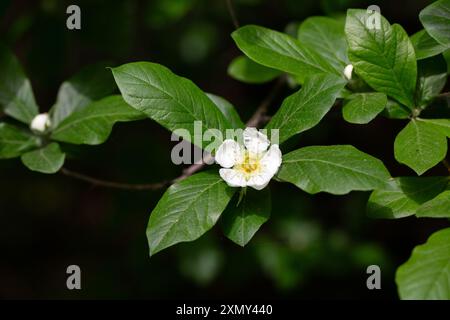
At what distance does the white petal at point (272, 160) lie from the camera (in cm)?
119

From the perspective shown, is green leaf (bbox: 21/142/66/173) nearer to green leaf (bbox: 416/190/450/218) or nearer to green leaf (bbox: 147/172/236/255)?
green leaf (bbox: 147/172/236/255)

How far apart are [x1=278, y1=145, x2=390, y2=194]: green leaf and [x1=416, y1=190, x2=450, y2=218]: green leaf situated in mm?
91

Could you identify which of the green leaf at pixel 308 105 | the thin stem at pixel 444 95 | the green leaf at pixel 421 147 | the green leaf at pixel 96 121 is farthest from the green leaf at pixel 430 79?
the green leaf at pixel 96 121

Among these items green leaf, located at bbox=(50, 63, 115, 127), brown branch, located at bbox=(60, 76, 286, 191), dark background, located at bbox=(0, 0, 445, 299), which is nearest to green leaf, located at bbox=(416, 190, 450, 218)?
brown branch, located at bbox=(60, 76, 286, 191)

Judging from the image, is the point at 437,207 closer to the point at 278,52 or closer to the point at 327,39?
the point at 278,52

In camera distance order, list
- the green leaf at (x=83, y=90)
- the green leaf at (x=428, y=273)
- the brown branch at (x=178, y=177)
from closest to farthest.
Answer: the green leaf at (x=428, y=273) → the brown branch at (x=178, y=177) → the green leaf at (x=83, y=90)

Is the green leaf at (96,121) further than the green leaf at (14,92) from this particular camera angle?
No

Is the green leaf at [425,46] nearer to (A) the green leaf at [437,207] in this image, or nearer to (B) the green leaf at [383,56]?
(B) the green leaf at [383,56]

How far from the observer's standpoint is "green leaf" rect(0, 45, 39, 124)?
1698 mm

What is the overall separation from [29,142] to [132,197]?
0.98 metres

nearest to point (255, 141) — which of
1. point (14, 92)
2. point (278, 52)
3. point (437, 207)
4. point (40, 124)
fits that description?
point (278, 52)

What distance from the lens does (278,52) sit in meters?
1.41

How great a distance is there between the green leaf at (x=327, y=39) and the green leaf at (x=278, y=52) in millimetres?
96

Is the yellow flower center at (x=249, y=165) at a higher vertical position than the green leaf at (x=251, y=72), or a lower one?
lower
